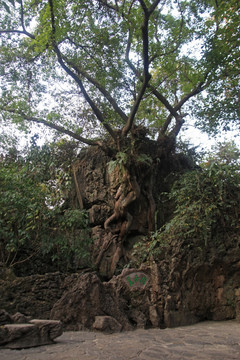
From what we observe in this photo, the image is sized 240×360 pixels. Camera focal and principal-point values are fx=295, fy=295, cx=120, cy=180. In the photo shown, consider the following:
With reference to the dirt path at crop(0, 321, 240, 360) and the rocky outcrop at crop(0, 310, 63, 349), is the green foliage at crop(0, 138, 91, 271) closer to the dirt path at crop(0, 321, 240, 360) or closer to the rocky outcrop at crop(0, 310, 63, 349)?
the dirt path at crop(0, 321, 240, 360)

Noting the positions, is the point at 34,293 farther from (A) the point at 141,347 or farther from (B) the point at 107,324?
(A) the point at 141,347

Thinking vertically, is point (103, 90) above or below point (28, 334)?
above

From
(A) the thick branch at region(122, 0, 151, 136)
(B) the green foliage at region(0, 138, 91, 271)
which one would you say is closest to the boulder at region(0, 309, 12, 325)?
(B) the green foliage at region(0, 138, 91, 271)

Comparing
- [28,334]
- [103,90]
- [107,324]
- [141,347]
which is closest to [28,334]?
[28,334]

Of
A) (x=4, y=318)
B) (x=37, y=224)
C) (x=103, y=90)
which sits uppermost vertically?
(x=103, y=90)

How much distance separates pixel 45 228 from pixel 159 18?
893cm

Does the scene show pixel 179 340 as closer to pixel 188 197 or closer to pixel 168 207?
pixel 188 197

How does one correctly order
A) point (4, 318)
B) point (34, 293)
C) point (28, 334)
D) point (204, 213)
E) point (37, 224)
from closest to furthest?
point (28, 334)
point (4, 318)
point (34, 293)
point (37, 224)
point (204, 213)

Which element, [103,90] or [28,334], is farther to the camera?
[103,90]

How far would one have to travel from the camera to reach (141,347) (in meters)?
4.36

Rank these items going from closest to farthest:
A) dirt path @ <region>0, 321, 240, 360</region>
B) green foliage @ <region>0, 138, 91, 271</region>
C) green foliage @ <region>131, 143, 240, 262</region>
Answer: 1. dirt path @ <region>0, 321, 240, 360</region>
2. green foliage @ <region>0, 138, 91, 271</region>
3. green foliage @ <region>131, 143, 240, 262</region>

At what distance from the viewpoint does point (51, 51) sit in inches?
352

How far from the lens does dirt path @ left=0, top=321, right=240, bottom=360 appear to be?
3.78 metres

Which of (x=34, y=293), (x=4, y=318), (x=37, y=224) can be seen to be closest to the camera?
(x=4, y=318)
